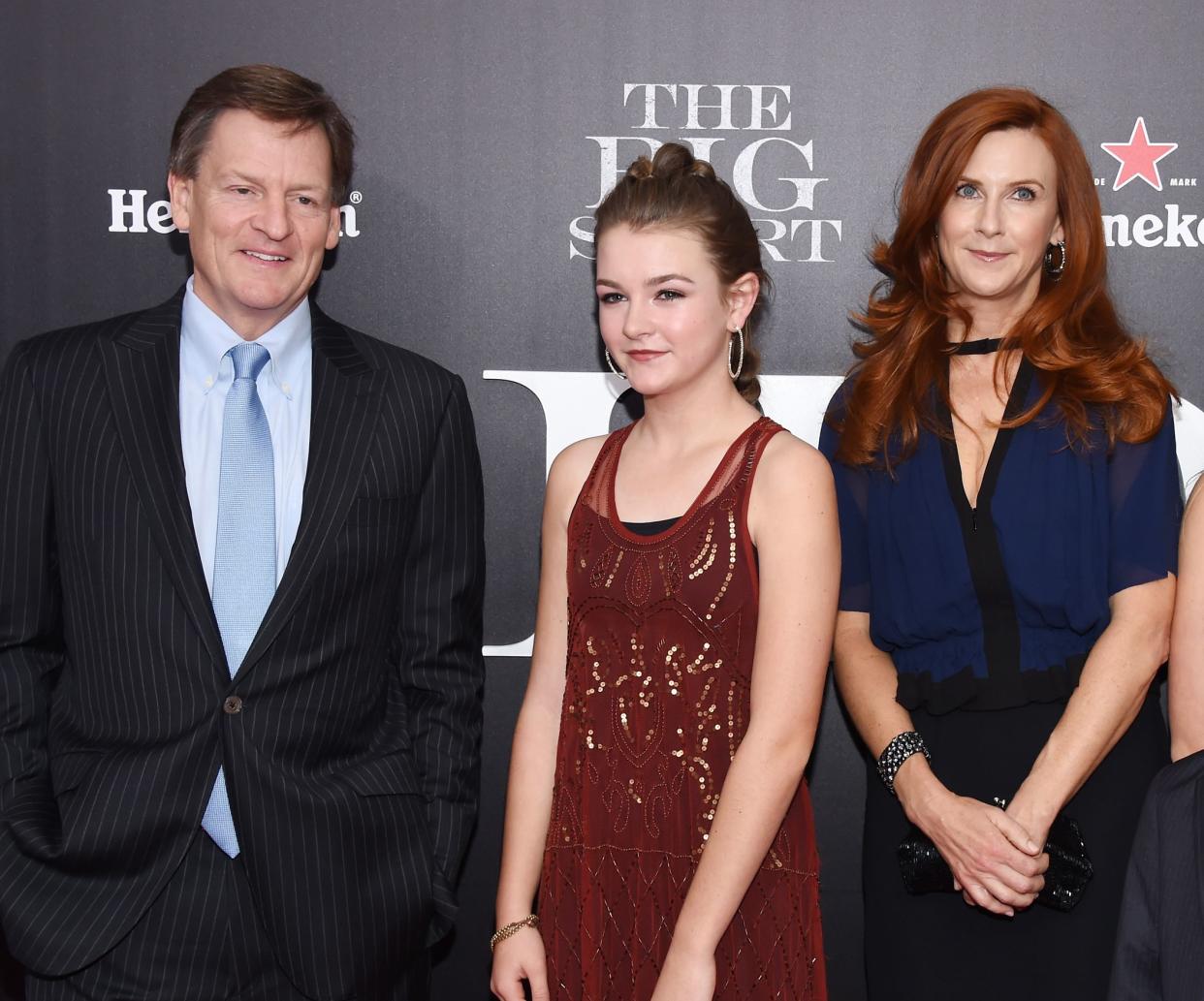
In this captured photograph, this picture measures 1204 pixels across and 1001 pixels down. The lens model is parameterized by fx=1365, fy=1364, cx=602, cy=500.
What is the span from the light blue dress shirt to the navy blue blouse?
1012 mm

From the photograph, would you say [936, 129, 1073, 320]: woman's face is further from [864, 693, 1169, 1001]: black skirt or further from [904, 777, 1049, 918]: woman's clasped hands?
[904, 777, 1049, 918]: woman's clasped hands

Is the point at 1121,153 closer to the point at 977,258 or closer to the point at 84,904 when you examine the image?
the point at 977,258

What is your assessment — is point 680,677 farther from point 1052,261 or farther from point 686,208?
point 1052,261

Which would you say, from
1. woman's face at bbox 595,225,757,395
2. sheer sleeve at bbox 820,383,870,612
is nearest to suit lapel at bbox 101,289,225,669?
woman's face at bbox 595,225,757,395

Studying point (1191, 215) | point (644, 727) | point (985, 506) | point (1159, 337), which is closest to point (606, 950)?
point (644, 727)

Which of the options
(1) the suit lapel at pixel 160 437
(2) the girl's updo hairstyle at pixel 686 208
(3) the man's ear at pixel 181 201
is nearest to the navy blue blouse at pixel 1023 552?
(2) the girl's updo hairstyle at pixel 686 208

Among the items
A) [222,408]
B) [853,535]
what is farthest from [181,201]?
[853,535]

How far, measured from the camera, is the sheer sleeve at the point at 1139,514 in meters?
2.22

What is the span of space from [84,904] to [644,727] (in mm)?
891

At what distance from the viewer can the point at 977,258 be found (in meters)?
2.34

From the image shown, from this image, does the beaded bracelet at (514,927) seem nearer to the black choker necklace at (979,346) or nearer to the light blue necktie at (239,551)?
the light blue necktie at (239,551)

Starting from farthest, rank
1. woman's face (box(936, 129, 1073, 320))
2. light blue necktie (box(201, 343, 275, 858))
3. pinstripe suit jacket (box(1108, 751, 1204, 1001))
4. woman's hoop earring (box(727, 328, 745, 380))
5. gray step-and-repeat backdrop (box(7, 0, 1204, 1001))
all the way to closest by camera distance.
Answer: gray step-and-repeat backdrop (box(7, 0, 1204, 1001)) < woman's face (box(936, 129, 1073, 320)) < woman's hoop earring (box(727, 328, 745, 380)) < light blue necktie (box(201, 343, 275, 858)) < pinstripe suit jacket (box(1108, 751, 1204, 1001))

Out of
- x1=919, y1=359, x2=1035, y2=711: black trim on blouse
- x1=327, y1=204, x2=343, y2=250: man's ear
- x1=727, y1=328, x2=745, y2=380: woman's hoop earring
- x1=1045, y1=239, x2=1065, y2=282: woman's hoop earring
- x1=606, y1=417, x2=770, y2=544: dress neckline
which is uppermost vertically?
x1=327, y1=204, x2=343, y2=250: man's ear

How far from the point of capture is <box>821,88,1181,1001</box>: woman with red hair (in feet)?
7.16
